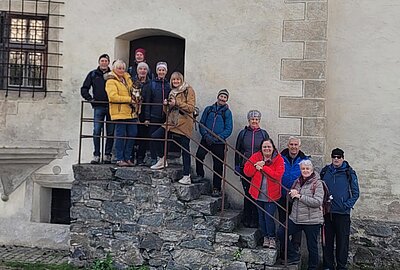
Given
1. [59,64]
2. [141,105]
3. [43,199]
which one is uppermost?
[59,64]

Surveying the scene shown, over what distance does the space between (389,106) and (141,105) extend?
11.1ft

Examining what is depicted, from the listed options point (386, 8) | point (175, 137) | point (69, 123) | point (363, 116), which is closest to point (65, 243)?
point (69, 123)

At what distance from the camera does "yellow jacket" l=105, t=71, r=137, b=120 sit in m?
7.11

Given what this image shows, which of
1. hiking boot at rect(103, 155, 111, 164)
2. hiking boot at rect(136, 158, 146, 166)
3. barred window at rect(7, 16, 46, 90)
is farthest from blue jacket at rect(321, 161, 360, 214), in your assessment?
barred window at rect(7, 16, 46, 90)

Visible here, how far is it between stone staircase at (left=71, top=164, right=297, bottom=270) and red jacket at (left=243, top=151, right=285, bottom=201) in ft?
1.62

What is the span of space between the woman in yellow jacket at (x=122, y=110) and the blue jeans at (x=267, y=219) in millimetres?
1782

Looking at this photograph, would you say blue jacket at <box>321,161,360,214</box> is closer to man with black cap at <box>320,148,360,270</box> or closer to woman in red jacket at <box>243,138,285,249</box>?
man with black cap at <box>320,148,360,270</box>

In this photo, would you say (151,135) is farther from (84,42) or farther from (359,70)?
(359,70)

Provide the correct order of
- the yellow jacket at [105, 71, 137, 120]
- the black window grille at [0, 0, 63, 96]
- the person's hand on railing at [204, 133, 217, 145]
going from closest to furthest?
1. the yellow jacket at [105, 71, 137, 120]
2. the person's hand on railing at [204, 133, 217, 145]
3. the black window grille at [0, 0, 63, 96]

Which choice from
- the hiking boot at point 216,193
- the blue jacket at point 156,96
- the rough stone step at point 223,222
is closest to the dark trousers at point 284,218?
the rough stone step at point 223,222

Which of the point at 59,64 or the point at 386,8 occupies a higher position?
the point at 386,8

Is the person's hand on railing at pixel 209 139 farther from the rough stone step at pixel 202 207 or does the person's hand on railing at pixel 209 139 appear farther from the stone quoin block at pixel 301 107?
the stone quoin block at pixel 301 107

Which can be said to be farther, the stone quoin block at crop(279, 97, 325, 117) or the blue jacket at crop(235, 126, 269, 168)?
the stone quoin block at crop(279, 97, 325, 117)

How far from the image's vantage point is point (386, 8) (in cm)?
769
